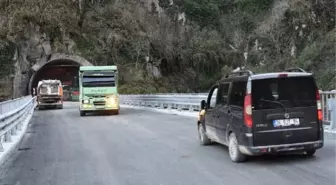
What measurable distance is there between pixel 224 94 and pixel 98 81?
18.0 m

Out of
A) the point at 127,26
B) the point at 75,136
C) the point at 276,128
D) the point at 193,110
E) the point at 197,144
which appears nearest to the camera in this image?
the point at 276,128

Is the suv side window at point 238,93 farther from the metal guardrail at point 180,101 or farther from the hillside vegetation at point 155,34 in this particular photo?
the hillside vegetation at point 155,34

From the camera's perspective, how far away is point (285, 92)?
850cm

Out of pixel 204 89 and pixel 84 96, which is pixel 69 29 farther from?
pixel 84 96

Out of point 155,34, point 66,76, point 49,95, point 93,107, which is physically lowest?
point 93,107

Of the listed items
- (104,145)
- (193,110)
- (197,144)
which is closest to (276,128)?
(197,144)

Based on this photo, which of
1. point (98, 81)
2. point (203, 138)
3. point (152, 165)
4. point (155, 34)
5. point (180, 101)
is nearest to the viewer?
point (152, 165)

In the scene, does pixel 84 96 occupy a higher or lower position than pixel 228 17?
lower

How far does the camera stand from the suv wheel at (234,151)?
28.3 feet

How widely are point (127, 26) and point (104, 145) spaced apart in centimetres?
4363

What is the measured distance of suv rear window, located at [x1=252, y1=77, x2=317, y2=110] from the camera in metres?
8.38

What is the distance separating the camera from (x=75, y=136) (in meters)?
14.6

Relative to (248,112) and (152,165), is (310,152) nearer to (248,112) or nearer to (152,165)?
(248,112)

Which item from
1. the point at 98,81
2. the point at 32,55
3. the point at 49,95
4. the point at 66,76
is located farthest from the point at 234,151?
the point at 66,76
